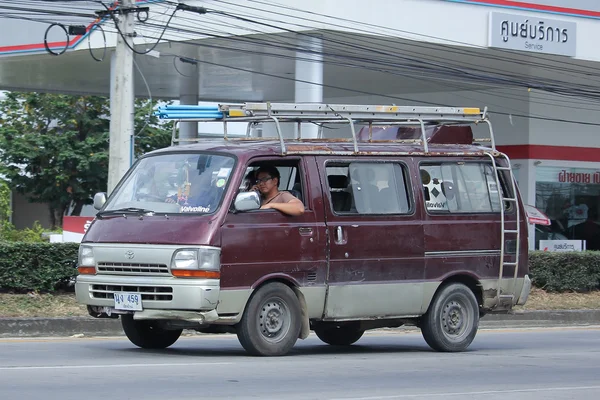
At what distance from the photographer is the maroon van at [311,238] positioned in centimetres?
1013

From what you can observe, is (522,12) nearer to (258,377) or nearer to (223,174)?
(223,174)

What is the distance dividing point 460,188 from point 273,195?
98.9 inches

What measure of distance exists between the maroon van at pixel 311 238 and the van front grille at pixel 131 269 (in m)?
0.01

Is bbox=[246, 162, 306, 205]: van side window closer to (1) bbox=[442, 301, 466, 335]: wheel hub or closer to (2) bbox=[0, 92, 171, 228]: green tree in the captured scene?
(1) bbox=[442, 301, 466, 335]: wheel hub

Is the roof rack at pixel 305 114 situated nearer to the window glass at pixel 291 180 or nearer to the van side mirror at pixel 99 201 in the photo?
the window glass at pixel 291 180

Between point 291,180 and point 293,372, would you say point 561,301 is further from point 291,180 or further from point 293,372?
point 293,372

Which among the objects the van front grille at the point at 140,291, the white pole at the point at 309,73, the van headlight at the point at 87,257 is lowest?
the van front grille at the point at 140,291

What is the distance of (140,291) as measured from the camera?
10172 millimetres

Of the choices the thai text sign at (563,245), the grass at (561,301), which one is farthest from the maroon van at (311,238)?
the thai text sign at (563,245)

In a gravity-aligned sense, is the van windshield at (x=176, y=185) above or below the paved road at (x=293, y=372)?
above

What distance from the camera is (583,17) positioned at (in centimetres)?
2505

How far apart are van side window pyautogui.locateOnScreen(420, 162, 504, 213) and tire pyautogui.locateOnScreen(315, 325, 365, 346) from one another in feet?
5.95

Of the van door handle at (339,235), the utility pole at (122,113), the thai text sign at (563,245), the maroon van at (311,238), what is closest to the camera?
the maroon van at (311,238)

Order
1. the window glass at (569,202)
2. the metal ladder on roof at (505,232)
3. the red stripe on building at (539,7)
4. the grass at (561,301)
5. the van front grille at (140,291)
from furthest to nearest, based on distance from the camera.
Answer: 1. the window glass at (569,202)
2. the red stripe on building at (539,7)
3. the grass at (561,301)
4. the metal ladder on roof at (505,232)
5. the van front grille at (140,291)
